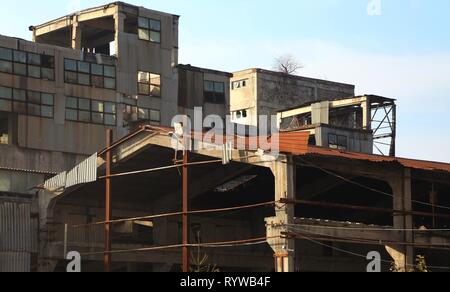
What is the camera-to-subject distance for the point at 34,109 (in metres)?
52.1

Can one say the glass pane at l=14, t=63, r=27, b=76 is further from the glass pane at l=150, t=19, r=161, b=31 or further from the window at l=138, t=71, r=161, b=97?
the glass pane at l=150, t=19, r=161, b=31

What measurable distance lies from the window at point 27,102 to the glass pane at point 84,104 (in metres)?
1.88

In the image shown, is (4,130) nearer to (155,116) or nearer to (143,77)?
(155,116)

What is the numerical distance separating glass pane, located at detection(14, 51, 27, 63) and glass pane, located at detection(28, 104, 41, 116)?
269 centimetres

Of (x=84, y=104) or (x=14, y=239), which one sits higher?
(x=84, y=104)

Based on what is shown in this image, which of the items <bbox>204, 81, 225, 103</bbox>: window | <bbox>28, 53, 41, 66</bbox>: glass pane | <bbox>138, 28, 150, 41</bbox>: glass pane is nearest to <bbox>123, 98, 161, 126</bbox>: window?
<bbox>138, 28, 150, 41</bbox>: glass pane

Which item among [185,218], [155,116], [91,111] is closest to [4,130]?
[91,111]

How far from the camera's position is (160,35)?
2286 inches

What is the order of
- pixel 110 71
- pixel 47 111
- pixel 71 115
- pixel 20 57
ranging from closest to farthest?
pixel 20 57 → pixel 47 111 → pixel 71 115 → pixel 110 71

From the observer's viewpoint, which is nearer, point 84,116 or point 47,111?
point 47,111

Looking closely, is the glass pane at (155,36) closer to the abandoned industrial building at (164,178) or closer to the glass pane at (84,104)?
the abandoned industrial building at (164,178)

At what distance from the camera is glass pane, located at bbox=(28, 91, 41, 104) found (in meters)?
52.0

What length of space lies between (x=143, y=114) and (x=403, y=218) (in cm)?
2452
